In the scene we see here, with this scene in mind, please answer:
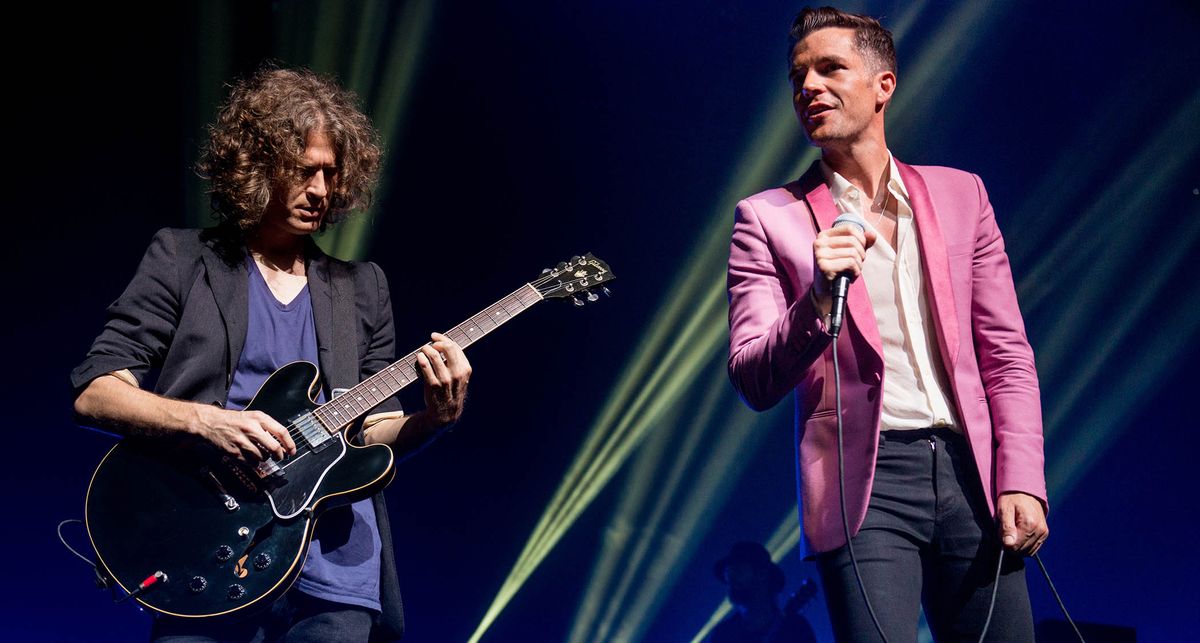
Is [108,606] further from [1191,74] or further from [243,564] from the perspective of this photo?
[1191,74]

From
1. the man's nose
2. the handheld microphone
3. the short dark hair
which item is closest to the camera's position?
the handheld microphone

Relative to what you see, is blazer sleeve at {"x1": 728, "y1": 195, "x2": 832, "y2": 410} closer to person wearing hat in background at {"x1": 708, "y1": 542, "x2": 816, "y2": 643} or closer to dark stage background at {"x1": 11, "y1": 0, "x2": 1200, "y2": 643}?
dark stage background at {"x1": 11, "y1": 0, "x2": 1200, "y2": 643}

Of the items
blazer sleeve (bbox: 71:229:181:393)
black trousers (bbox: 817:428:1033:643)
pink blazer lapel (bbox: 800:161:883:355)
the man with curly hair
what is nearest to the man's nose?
the man with curly hair

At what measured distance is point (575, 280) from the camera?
9.52 ft

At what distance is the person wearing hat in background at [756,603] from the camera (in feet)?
15.6

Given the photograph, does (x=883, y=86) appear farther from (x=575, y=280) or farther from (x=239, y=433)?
(x=239, y=433)

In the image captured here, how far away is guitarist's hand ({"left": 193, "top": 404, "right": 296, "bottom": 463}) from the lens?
2.02 m

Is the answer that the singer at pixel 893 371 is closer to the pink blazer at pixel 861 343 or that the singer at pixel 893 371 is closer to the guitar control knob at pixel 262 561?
the pink blazer at pixel 861 343

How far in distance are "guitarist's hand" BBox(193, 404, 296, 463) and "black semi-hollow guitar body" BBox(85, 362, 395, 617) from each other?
0.07m

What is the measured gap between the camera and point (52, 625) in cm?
325

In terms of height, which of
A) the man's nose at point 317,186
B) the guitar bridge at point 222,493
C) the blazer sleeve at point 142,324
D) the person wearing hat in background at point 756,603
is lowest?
the person wearing hat in background at point 756,603

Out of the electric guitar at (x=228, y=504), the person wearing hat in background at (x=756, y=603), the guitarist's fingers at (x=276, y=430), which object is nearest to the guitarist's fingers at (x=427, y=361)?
the electric guitar at (x=228, y=504)

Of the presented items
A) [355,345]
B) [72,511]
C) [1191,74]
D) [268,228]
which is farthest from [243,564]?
[1191,74]

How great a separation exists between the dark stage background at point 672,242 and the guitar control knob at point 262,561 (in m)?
2.11
